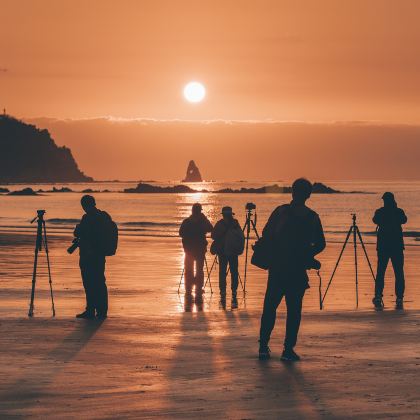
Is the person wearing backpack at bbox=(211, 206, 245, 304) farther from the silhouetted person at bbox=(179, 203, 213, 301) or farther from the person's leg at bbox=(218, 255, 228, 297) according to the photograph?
the silhouetted person at bbox=(179, 203, 213, 301)

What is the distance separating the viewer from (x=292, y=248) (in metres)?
11.7

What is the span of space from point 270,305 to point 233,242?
358 inches

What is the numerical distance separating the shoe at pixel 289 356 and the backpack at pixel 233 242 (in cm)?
947

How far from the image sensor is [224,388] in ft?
32.0

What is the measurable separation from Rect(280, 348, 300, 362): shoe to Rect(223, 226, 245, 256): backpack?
9465mm

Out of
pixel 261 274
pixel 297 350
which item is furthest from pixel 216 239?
pixel 297 350

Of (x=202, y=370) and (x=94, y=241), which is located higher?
(x=94, y=241)

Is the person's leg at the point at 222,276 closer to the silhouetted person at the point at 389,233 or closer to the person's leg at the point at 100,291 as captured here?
the silhouetted person at the point at 389,233

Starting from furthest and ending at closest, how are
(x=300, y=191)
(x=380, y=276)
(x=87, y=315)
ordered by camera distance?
(x=380, y=276)
(x=87, y=315)
(x=300, y=191)

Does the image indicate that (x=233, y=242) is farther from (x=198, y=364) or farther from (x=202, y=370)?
(x=202, y=370)

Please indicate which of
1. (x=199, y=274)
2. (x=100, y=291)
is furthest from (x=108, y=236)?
(x=199, y=274)

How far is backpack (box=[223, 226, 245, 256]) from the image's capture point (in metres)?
21.0

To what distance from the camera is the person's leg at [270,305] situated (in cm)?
1180

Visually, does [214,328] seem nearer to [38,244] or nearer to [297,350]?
[297,350]
